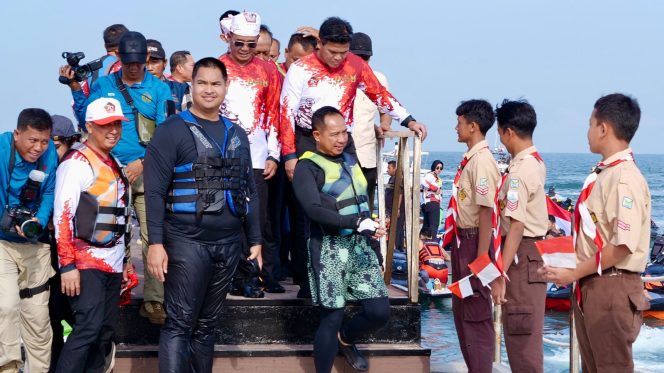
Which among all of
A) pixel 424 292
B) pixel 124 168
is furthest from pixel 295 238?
pixel 424 292

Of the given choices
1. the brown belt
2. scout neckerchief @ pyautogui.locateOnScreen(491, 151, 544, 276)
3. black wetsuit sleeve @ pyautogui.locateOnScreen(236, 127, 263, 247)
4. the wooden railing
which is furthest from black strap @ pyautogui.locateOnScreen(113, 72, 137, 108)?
scout neckerchief @ pyautogui.locateOnScreen(491, 151, 544, 276)

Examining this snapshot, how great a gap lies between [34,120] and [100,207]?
2.38 feet

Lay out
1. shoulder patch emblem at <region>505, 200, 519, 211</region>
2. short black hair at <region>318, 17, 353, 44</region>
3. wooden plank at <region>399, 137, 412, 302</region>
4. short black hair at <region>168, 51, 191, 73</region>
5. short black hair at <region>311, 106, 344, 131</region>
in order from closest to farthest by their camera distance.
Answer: shoulder patch emblem at <region>505, 200, 519, 211</region> → short black hair at <region>311, 106, 344, 131</region> → short black hair at <region>318, 17, 353, 44</region> → wooden plank at <region>399, 137, 412, 302</region> → short black hair at <region>168, 51, 191, 73</region>

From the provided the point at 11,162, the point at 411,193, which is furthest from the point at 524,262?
the point at 11,162

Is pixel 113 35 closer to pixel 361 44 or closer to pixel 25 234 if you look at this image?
pixel 361 44

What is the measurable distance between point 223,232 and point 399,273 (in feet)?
43.2

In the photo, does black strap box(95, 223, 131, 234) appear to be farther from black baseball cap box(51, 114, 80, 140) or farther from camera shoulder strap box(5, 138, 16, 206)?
black baseball cap box(51, 114, 80, 140)

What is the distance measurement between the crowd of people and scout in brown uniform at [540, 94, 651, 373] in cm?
1

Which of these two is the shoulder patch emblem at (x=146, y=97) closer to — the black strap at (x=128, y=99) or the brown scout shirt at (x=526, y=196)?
the black strap at (x=128, y=99)

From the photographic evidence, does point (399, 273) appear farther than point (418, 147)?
Yes

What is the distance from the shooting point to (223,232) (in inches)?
217

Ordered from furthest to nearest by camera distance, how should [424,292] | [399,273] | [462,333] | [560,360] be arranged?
[424,292] → [399,273] → [560,360] → [462,333]

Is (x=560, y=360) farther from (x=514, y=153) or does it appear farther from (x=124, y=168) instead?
(x=124, y=168)

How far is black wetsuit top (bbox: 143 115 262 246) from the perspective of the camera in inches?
209
